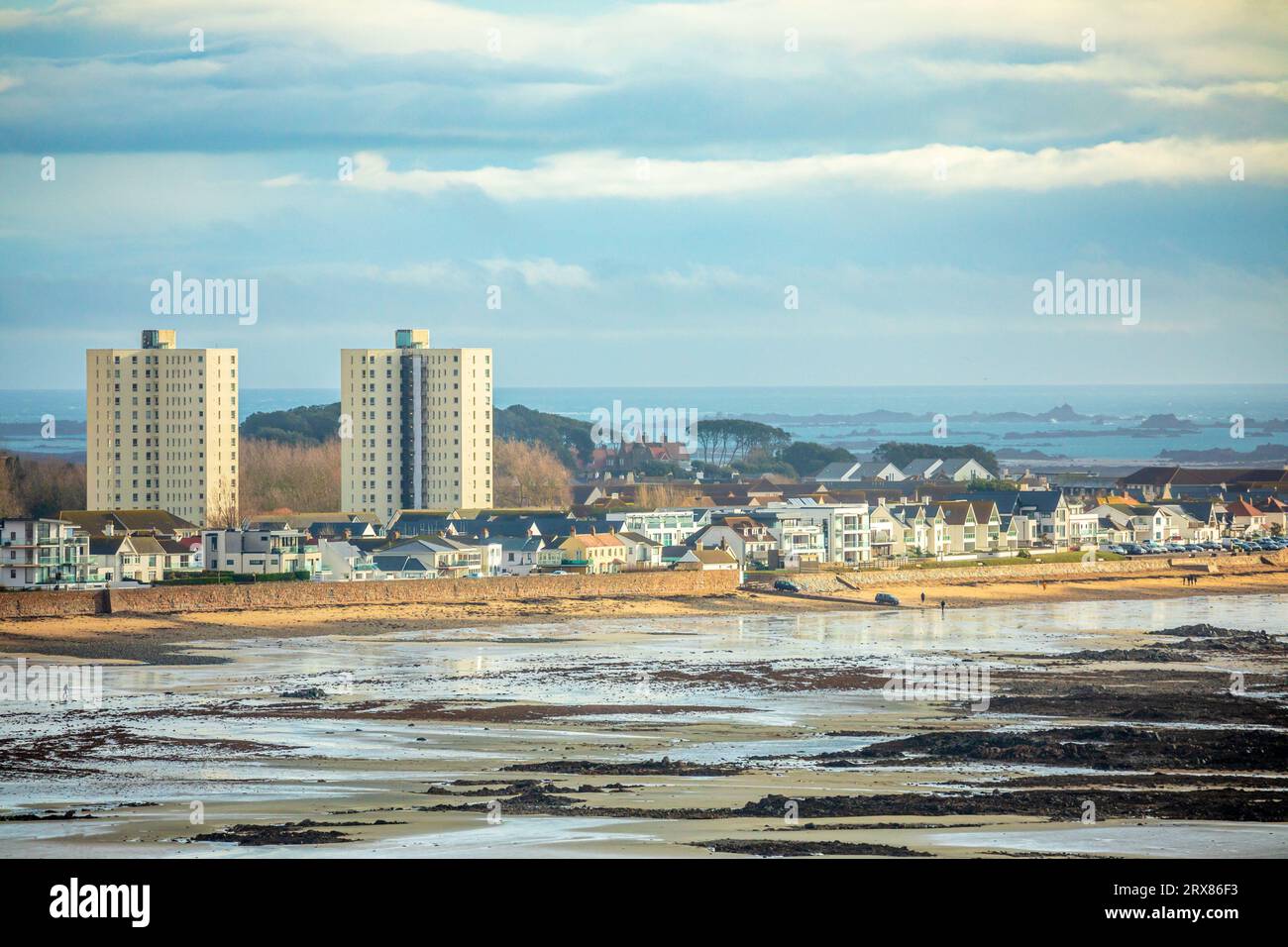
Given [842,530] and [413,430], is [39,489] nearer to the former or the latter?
[413,430]

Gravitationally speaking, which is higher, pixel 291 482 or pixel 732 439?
pixel 732 439

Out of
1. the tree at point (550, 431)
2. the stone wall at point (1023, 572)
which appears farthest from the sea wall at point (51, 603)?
the tree at point (550, 431)

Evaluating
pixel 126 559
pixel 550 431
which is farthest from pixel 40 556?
pixel 550 431

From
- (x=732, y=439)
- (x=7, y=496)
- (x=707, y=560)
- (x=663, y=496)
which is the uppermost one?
(x=732, y=439)

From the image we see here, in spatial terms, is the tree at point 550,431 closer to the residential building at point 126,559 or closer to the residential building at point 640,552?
the residential building at point 640,552

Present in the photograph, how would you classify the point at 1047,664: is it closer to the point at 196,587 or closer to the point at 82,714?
the point at 82,714
